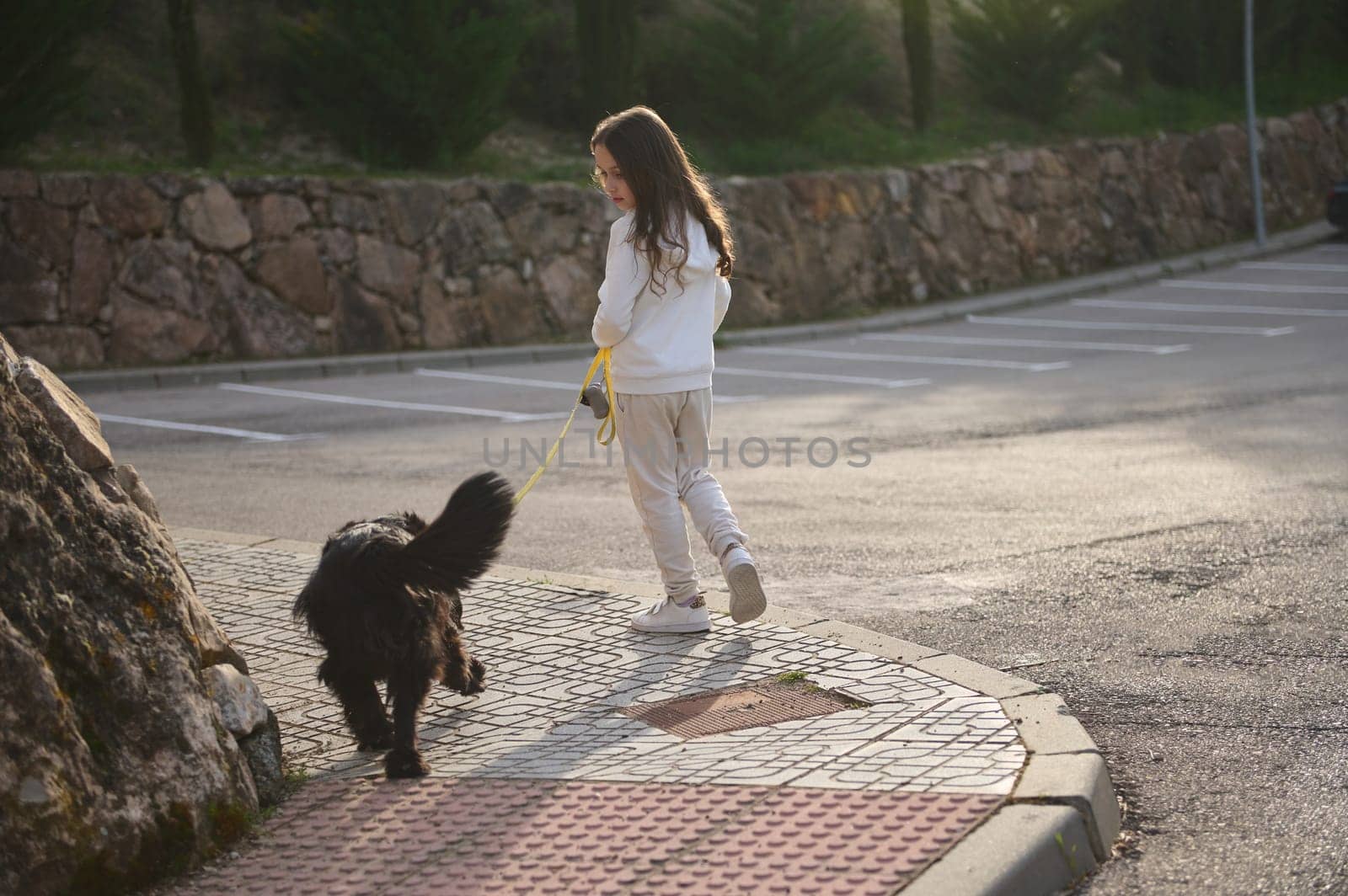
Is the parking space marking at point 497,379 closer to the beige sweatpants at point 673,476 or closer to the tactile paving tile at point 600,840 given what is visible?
the beige sweatpants at point 673,476

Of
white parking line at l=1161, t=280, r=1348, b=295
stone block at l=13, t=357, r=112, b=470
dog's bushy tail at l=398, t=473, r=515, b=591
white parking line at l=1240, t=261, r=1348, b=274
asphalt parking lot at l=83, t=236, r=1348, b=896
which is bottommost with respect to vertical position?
asphalt parking lot at l=83, t=236, r=1348, b=896

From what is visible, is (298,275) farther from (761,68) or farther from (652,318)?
(652,318)

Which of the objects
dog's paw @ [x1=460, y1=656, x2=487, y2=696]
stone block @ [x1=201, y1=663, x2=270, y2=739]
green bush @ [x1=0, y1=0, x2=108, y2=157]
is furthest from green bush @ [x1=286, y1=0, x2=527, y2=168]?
stone block @ [x1=201, y1=663, x2=270, y2=739]

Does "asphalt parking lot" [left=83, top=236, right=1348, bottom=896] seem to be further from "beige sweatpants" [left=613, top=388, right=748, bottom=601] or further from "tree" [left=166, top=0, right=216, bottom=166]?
"tree" [left=166, top=0, right=216, bottom=166]

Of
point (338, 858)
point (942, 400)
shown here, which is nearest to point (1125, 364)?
point (942, 400)

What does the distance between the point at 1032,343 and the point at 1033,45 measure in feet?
32.8

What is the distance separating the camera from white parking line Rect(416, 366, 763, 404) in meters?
14.2

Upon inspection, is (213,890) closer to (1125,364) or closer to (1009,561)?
(1009,561)

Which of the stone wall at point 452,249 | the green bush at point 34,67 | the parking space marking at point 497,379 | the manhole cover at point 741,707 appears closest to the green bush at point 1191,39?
the stone wall at point 452,249

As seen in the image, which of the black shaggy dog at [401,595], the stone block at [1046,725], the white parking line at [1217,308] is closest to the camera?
the stone block at [1046,725]

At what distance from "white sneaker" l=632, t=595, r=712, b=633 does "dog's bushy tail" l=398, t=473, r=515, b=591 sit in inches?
56.1

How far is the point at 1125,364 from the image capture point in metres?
15.8

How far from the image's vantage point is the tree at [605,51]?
21641mm

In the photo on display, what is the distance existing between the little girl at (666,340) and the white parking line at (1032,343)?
1253cm
